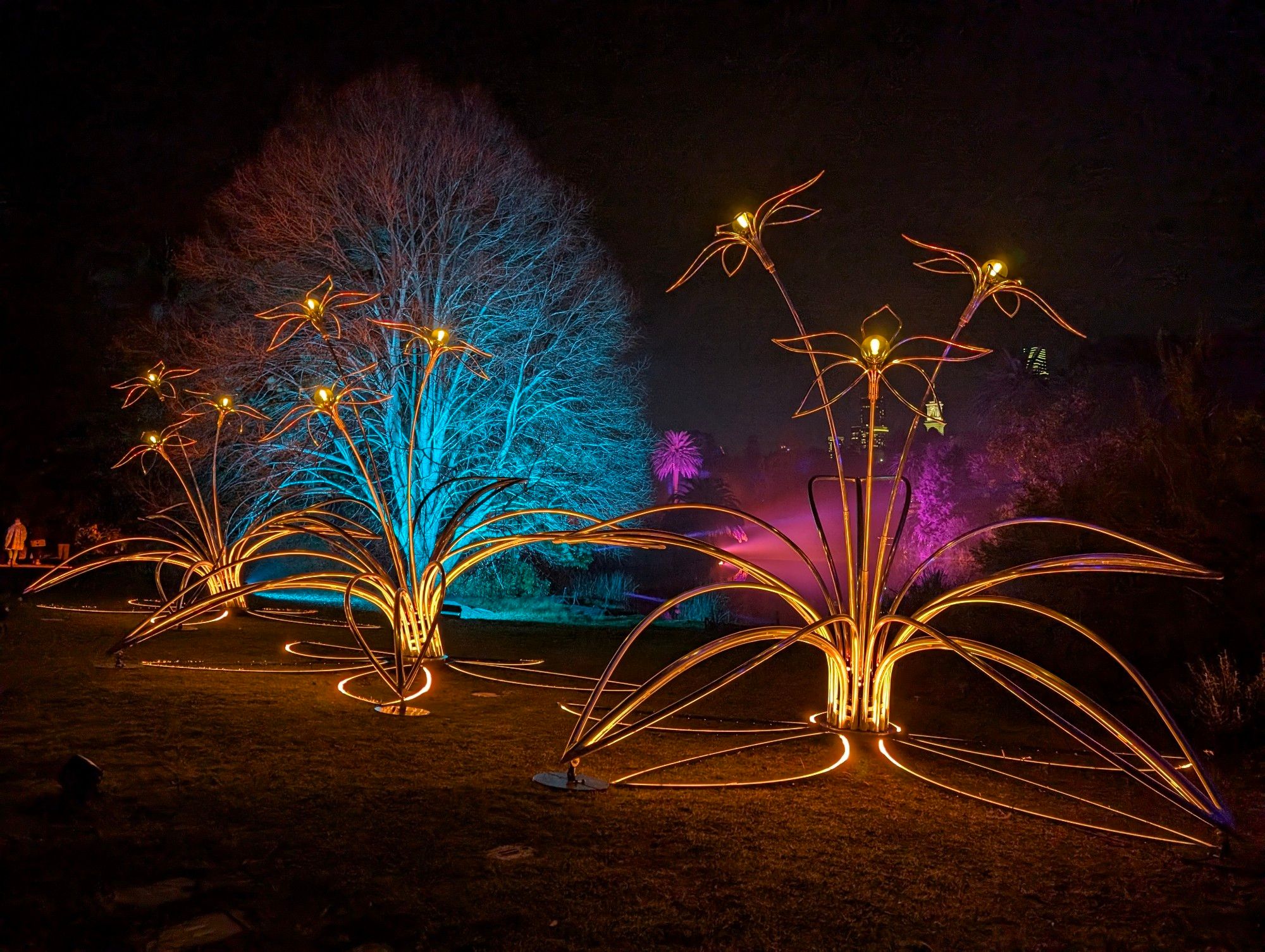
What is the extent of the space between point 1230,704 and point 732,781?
381 centimetres

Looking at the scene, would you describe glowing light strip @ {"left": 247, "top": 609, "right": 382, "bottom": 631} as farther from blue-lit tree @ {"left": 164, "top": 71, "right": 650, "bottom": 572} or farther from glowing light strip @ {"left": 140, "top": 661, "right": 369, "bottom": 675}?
blue-lit tree @ {"left": 164, "top": 71, "right": 650, "bottom": 572}

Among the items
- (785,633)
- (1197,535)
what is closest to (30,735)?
(785,633)

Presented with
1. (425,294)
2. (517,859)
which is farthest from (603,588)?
(517,859)

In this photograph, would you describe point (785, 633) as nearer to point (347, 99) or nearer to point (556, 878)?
point (556, 878)

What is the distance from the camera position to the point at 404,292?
14984 mm

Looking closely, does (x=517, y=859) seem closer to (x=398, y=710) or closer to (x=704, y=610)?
(x=398, y=710)

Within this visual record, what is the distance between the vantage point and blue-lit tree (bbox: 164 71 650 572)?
14.5m

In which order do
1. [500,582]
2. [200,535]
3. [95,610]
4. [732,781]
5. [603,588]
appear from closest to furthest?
[732,781], [95,610], [200,535], [500,582], [603,588]

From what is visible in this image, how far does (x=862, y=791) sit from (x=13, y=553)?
716 inches

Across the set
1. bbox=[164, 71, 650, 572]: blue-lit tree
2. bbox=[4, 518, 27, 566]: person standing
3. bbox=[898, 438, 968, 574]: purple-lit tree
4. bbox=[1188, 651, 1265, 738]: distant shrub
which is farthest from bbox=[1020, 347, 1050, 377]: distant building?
bbox=[4, 518, 27, 566]: person standing

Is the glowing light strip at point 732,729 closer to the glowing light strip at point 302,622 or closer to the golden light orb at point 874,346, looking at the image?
the golden light orb at point 874,346

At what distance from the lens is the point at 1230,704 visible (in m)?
5.87

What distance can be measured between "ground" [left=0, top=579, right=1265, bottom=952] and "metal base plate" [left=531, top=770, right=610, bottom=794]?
59mm

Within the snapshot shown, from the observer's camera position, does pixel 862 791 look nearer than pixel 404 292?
Yes
